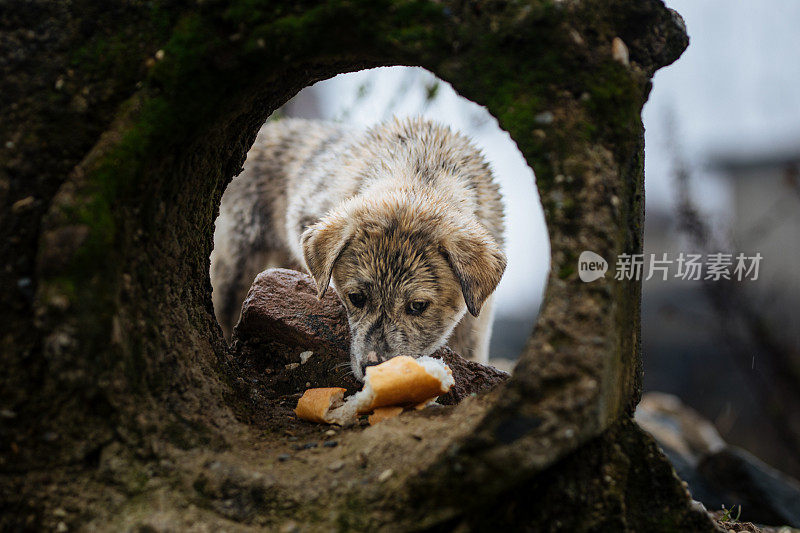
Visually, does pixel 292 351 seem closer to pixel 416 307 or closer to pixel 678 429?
pixel 416 307

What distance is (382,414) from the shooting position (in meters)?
2.90

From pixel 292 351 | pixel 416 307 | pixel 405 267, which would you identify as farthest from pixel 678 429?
pixel 292 351

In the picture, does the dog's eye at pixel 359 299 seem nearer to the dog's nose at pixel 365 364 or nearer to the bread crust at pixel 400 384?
the dog's nose at pixel 365 364

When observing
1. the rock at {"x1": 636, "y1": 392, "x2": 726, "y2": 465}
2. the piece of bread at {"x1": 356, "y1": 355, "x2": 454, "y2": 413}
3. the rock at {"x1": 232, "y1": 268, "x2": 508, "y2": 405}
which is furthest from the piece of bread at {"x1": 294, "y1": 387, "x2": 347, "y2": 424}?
the rock at {"x1": 636, "y1": 392, "x2": 726, "y2": 465}

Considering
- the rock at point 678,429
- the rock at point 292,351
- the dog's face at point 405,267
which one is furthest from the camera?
the rock at point 678,429

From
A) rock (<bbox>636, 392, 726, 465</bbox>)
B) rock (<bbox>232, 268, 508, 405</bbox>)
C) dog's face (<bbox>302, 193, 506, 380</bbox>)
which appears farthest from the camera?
rock (<bbox>636, 392, 726, 465</bbox>)

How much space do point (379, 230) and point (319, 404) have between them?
59.6 inches

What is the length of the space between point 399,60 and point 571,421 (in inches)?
61.8

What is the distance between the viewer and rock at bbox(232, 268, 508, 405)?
359 cm

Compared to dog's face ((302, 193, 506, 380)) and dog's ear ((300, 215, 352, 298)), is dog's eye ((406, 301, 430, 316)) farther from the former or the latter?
dog's ear ((300, 215, 352, 298))

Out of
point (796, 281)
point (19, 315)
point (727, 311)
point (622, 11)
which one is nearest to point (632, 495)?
point (622, 11)

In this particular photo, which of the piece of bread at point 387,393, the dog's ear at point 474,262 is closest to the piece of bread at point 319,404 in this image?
the piece of bread at point 387,393

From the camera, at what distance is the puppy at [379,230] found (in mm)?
4102

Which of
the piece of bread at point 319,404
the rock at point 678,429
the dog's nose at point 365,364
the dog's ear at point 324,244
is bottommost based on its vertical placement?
the rock at point 678,429
